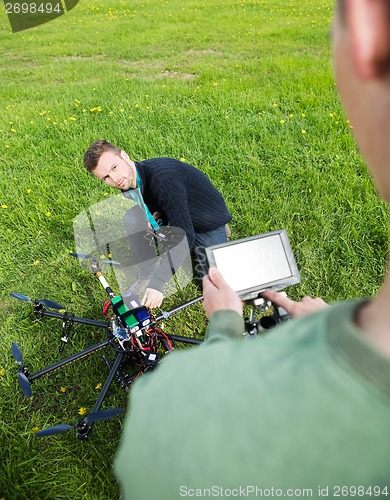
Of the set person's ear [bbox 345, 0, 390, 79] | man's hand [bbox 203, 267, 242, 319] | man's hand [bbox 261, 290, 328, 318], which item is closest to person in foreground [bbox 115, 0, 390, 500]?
person's ear [bbox 345, 0, 390, 79]

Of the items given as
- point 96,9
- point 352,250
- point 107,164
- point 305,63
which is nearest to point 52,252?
point 107,164

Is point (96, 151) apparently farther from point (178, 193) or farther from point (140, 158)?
point (140, 158)

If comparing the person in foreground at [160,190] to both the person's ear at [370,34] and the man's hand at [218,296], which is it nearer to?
the man's hand at [218,296]

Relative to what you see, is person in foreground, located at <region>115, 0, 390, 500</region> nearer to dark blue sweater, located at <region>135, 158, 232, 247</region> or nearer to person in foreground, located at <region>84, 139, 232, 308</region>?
person in foreground, located at <region>84, 139, 232, 308</region>

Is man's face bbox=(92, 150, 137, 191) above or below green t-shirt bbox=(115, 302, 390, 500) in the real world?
below

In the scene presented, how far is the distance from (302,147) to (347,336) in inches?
157

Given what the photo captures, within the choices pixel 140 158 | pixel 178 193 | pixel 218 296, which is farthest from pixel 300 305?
pixel 140 158

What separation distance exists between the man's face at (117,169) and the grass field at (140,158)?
0.93 m

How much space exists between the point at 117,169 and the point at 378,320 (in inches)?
87.0

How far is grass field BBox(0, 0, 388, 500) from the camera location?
2.36 m

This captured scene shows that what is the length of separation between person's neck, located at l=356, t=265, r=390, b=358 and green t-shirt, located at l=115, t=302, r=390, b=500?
0.01 metres

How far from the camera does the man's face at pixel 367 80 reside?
1.21 feet

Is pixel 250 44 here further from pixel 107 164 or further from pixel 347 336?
pixel 347 336

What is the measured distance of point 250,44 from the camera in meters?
7.92
